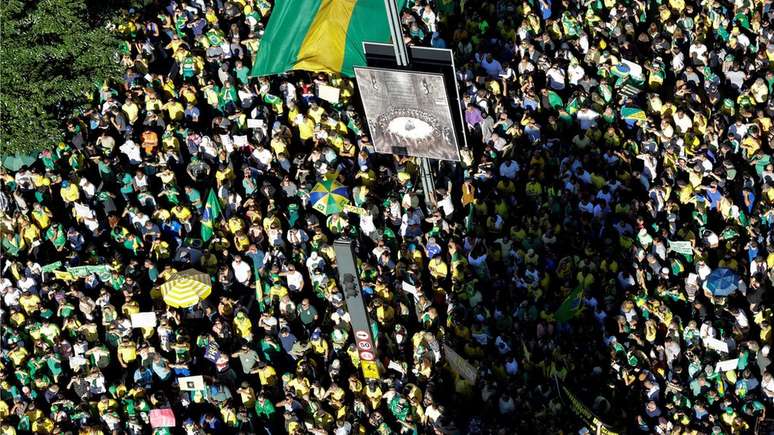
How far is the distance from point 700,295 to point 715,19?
832cm

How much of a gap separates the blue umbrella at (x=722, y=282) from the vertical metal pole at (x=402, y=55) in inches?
225

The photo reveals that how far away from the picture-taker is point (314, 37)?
41000 millimetres

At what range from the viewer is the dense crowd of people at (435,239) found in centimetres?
3559

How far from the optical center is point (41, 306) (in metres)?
38.6

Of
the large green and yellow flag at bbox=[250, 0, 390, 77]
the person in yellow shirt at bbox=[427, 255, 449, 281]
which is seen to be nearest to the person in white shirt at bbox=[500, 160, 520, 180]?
the person in yellow shirt at bbox=[427, 255, 449, 281]

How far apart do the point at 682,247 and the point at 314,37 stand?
29.2ft

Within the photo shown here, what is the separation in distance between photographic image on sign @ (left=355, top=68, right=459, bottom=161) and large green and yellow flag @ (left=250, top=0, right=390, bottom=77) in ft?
7.50

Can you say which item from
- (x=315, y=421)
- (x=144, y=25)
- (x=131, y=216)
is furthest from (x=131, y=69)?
(x=315, y=421)

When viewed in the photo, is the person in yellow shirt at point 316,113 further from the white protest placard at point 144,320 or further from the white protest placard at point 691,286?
the white protest placard at point 691,286

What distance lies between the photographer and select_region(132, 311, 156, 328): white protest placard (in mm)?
37344

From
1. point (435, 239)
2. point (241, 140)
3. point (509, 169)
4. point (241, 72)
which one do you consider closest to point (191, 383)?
point (435, 239)

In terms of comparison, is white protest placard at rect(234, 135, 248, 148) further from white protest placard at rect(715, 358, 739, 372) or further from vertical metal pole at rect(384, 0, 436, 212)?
white protest placard at rect(715, 358, 739, 372)

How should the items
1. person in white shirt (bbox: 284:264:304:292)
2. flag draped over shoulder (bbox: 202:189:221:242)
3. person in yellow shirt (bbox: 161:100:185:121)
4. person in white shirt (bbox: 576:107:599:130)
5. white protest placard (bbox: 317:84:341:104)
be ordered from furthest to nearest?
person in yellow shirt (bbox: 161:100:185:121) < white protest placard (bbox: 317:84:341:104) < person in white shirt (bbox: 576:107:599:130) < flag draped over shoulder (bbox: 202:189:221:242) < person in white shirt (bbox: 284:264:304:292)

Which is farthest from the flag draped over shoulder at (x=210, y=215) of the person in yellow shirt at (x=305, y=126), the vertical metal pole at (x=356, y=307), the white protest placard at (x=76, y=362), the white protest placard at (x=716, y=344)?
the white protest placard at (x=716, y=344)
